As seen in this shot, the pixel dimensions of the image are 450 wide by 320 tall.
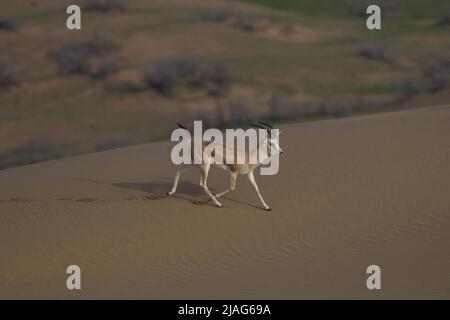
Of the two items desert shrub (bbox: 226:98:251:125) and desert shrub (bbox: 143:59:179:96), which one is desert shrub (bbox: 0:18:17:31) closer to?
desert shrub (bbox: 143:59:179:96)

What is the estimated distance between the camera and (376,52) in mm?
34406

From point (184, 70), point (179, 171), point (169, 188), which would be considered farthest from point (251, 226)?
point (184, 70)

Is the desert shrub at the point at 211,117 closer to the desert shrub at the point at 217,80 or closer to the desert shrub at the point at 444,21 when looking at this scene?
the desert shrub at the point at 217,80

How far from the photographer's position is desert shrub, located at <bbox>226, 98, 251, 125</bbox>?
25797 mm

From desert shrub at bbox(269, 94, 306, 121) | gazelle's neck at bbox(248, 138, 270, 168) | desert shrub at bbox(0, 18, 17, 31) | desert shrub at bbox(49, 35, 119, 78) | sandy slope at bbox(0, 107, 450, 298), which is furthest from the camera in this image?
desert shrub at bbox(0, 18, 17, 31)

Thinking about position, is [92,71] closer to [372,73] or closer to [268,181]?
[372,73]

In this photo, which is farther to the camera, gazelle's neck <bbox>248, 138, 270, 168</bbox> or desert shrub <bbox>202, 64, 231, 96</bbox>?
desert shrub <bbox>202, 64, 231, 96</bbox>

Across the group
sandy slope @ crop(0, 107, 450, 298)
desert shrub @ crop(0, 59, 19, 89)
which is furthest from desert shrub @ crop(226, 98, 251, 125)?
sandy slope @ crop(0, 107, 450, 298)

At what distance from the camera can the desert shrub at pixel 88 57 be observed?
31.2m

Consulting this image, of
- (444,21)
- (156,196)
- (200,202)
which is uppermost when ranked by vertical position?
(444,21)

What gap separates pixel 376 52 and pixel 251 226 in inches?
938

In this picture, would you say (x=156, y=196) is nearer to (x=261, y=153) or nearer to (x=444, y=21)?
(x=261, y=153)

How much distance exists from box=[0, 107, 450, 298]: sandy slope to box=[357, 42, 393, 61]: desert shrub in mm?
19235

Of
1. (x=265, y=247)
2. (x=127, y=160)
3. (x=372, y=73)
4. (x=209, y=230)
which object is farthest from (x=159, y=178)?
(x=372, y=73)
